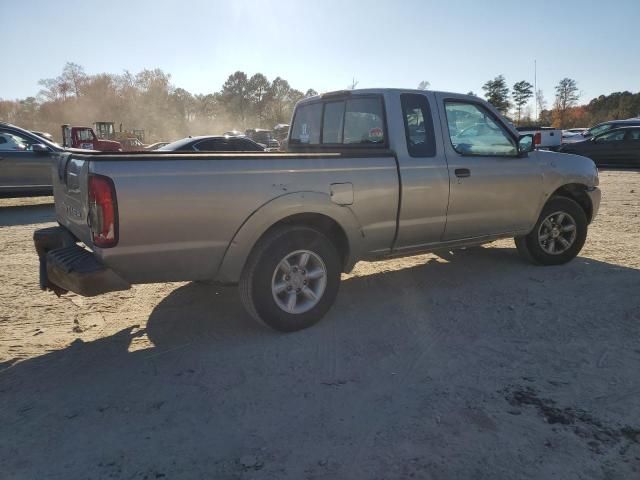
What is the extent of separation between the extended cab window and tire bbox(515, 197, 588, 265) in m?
0.94

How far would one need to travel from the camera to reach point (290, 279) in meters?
3.84

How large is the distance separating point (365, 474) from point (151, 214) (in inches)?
78.3

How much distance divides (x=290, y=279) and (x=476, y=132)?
2.52m

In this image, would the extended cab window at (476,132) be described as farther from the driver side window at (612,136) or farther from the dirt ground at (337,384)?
the driver side window at (612,136)

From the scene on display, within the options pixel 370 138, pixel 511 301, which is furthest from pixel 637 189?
pixel 370 138

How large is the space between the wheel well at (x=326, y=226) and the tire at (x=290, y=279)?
0.23 feet

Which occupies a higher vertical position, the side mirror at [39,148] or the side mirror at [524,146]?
the side mirror at [39,148]

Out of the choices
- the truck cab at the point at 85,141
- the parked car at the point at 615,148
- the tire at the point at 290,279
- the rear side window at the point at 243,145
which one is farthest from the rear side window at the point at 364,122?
the truck cab at the point at 85,141

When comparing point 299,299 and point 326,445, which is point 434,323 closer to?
point 299,299

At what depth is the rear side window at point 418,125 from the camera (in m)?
4.40

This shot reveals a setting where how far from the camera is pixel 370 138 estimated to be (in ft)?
14.8

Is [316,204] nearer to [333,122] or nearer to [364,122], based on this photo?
[364,122]

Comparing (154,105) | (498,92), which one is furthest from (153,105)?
(498,92)

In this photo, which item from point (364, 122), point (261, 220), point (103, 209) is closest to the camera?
point (103, 209)
